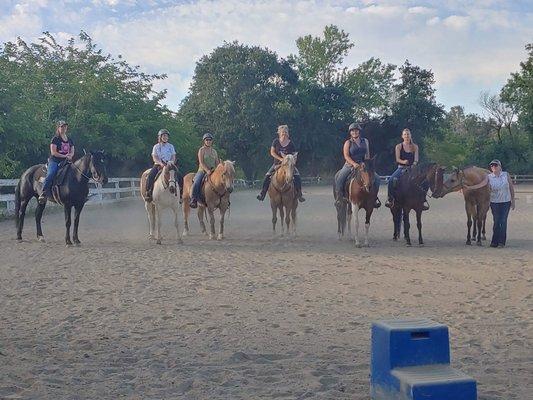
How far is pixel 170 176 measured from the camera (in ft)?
47.8

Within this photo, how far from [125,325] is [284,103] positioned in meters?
59.8

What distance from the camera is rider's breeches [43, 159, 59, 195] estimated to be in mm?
14547

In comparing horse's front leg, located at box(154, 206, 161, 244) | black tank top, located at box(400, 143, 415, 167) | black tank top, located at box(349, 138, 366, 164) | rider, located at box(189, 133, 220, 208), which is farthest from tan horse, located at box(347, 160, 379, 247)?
horse's front leg, located at box(154, 206, 161, 244)

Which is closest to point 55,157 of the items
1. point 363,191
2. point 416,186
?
point 363,191

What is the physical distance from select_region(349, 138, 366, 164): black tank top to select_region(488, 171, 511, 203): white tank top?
281 centimetres

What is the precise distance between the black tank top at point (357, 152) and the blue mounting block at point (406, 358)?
9.83m

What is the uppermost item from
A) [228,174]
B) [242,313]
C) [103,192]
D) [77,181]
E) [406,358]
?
[228,174]

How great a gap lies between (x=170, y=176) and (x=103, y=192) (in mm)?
16568

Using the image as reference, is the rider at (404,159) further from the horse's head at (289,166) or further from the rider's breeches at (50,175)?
the rider's breeches at (50,175)

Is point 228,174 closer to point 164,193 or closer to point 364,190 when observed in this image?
point 164,193

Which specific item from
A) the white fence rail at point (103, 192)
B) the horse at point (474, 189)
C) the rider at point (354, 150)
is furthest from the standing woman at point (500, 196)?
the white fence rail at point (103, 192)

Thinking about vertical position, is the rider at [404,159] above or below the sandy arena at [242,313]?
above

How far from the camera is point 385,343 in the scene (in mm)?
4449

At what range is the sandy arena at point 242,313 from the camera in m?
5.12
